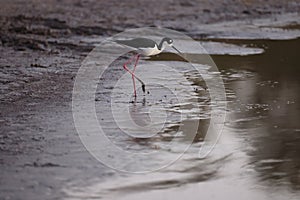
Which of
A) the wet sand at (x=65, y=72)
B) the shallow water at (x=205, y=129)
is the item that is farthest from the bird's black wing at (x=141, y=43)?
the wet sand at (x=65, y=72)

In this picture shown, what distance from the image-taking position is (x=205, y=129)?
7.54 metres

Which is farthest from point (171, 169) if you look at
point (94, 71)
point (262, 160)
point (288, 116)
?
point (94, 71)

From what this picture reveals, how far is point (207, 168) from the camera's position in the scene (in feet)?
20.8

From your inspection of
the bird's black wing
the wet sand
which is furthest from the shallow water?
the bird's black wing

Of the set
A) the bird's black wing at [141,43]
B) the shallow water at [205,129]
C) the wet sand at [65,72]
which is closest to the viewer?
the shallow water at [205,129]

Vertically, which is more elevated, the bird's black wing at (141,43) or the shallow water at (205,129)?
the bird's black wing at (141,43)

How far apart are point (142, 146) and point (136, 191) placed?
116 centimetres

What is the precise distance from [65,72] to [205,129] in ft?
10.9

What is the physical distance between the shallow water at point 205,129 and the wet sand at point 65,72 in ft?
0.12

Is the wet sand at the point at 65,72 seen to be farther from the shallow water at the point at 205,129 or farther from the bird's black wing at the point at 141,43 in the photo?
the bird's black wing at the point at 141,43

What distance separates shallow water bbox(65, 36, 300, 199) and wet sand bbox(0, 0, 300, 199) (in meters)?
0.04

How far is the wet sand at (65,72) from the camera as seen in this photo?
238 inches

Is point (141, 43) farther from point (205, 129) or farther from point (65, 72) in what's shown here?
point (205, 129)

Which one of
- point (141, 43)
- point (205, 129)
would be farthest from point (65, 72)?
point (205, 129)
